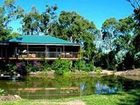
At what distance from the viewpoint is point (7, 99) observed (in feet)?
62.2

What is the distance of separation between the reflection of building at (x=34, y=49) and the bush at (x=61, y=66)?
2426 mm

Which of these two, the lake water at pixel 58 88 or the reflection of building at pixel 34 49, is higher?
the reflection of building at pixel 34 49

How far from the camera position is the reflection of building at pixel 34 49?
5172 cm

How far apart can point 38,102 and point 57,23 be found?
53.1 metres

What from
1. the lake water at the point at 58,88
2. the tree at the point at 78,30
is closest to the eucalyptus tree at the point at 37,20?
the tree at the point at 78,30

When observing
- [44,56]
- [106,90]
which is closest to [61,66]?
[44,56]

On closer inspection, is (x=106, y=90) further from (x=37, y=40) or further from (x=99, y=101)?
(x=37, y=40)

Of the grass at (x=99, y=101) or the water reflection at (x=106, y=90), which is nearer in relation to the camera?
the grass at (x=99, y=101)

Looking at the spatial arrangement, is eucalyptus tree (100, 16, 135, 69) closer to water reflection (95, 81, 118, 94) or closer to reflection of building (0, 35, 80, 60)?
reflection of building (0, 35, 80, 60)

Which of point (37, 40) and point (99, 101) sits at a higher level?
point (37, 40)

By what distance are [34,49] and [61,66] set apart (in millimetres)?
7802

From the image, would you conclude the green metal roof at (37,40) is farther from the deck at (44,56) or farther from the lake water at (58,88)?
the lake water at (58,88)

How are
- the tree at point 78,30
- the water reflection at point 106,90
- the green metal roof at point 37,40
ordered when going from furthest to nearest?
the tree at point 78,30 < the green metal roof at point 37,40 < the water reflection at point 106,90

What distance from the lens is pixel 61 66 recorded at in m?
48.9
